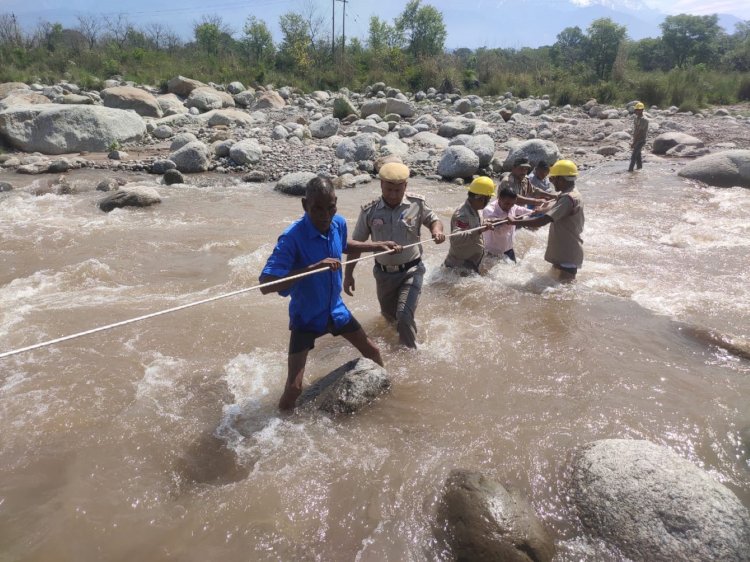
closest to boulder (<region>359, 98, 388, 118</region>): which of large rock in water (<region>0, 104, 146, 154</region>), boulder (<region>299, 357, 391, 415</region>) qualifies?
large rock in water (<region>0, 104, 146, 154</region>)

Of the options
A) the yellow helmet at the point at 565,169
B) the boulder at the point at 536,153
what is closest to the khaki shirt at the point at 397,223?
the yellow helmet at the point at 565,169

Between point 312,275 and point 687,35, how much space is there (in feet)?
204

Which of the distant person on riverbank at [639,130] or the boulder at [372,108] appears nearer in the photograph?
the distant person on riverbank at [639,130]

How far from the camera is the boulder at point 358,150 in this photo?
13.5 meters

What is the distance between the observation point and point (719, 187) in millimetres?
11789

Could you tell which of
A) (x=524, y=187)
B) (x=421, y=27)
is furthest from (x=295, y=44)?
(x=524, y=187)

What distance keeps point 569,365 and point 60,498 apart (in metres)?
3.92

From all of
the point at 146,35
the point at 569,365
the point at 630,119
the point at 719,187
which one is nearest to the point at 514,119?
the point at 630,119

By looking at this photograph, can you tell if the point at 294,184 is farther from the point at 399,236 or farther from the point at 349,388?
the point at 349,388

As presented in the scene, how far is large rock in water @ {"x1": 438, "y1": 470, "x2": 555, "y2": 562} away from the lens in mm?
2467

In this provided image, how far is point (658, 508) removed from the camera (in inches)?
104

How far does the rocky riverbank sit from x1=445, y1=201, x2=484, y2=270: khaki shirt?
19.4 feet

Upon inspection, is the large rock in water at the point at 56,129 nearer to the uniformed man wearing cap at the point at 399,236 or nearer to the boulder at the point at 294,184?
the boulder at the point at 294,184

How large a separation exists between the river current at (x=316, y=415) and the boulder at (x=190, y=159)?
5.30 m
